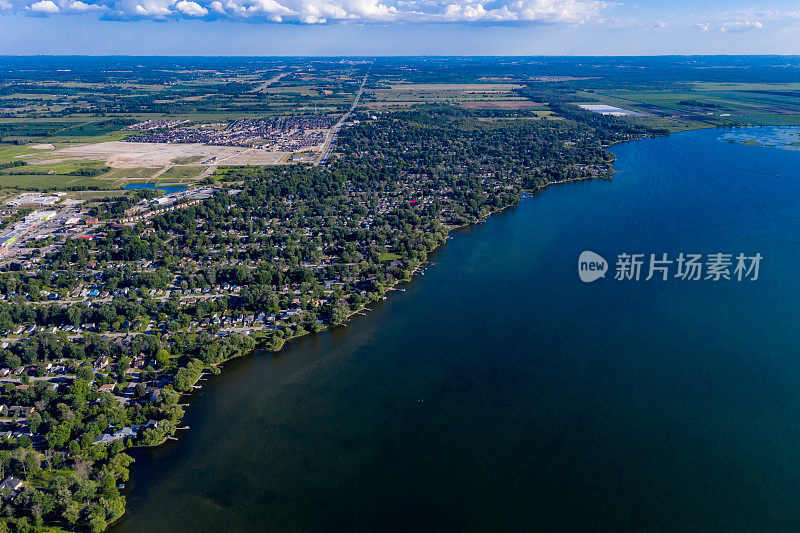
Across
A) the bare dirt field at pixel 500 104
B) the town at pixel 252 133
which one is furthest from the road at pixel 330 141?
the bare dirt field at pixel 500 104

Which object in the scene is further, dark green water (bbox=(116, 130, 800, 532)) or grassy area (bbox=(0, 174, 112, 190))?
grassy area (bbox=(0, 174, 112, 190))

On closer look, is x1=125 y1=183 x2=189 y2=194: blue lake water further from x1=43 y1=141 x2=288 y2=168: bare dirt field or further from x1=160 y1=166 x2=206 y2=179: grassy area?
x1=43 y1=141 x2=288 y2=168: bare dirt field

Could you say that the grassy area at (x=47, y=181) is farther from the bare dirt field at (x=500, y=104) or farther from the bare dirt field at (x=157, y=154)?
the bare dirt field at (x=500, y=104)

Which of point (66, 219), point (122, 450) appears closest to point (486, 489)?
point (122, 450)

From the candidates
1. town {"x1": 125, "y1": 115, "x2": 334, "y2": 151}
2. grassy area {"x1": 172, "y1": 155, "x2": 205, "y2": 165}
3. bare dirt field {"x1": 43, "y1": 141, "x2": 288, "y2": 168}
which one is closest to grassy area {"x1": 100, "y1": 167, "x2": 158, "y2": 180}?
bare dirt field {"x1": 43, "y1": 141, "x2": 288, "y2": 168}

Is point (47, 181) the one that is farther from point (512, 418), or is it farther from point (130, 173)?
point (512, 418)

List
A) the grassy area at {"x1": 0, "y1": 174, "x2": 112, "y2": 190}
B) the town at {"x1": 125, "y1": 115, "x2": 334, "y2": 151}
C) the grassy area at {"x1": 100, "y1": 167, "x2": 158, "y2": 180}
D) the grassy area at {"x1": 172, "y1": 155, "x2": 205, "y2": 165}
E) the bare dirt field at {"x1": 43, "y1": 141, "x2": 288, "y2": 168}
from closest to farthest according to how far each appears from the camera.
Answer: the grassy area at {"x1": 0, "y1": 174, "x2": 112, "y2": 190} → the grassy area at {"x1": 100, "y1": 167, "x2": 158, "y2": 180} → the grassy area at {"x1": 172, "y1": 155, "x2": 205, "y2": 165} → the bare dirt field at {"x1": 43, "y1": 141, "x2": 288, "y2": 168} → the town at {"x1": 125, "y1": 115, "x2": 334, "y2": 151}
